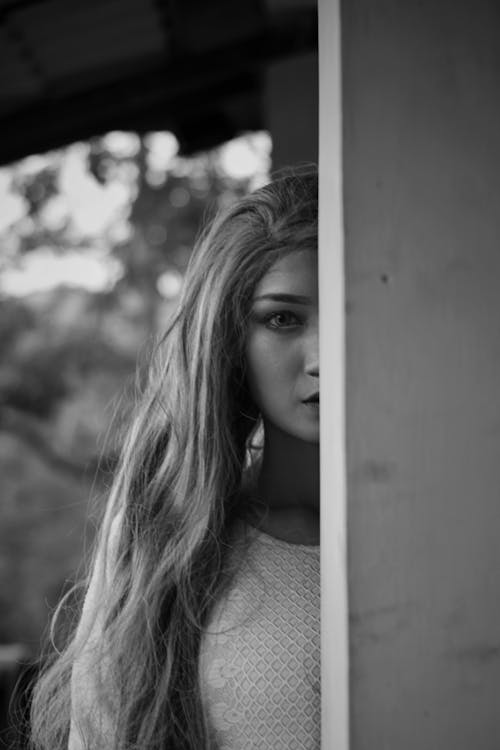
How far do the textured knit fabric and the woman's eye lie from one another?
37 cm

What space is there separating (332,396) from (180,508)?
69cm

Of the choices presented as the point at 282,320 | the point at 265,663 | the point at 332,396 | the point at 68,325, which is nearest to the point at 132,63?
the point at 282,320

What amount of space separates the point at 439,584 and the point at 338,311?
9.7 inches

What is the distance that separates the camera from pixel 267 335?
1.37 meters

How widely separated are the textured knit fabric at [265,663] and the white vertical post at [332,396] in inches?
15.4

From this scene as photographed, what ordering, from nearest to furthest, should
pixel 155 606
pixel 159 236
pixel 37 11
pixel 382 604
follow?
pixel 382 604, pixel 155 606, pixel 37 11, pixel 159 236

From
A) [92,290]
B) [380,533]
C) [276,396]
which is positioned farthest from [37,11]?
[92,290]

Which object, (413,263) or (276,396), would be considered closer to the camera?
(413,263)

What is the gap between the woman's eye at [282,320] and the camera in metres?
1.35

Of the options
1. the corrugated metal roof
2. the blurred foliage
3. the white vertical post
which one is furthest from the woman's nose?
the blurred foliage

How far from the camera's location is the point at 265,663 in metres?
1.23

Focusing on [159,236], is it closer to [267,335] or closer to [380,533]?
[267,335]

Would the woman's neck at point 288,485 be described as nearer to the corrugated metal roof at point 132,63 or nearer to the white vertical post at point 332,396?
the white vertical post at point 332,396

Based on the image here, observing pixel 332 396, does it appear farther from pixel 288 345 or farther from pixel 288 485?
pixel 288 485
